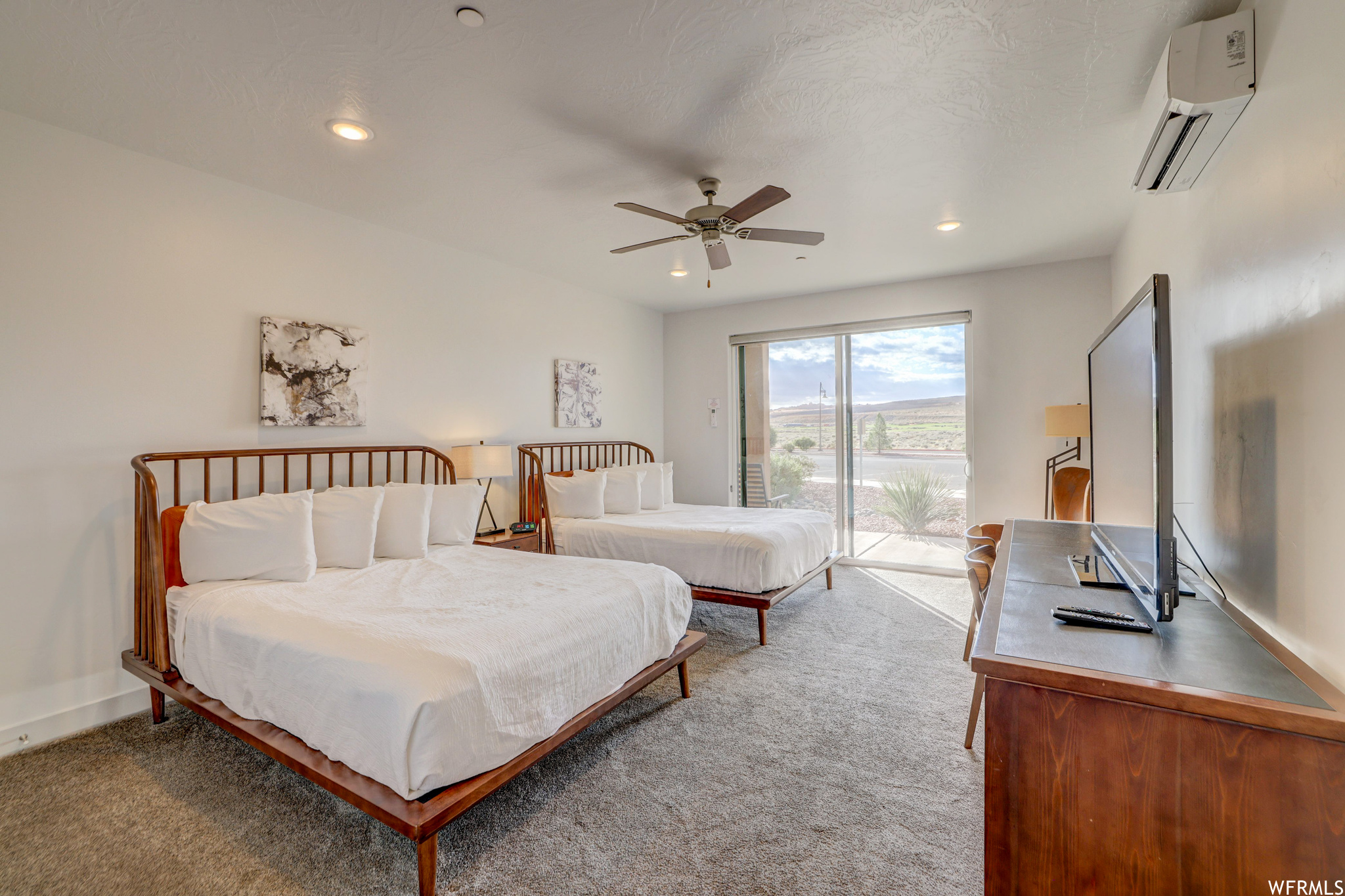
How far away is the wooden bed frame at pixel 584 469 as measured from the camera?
3506mm

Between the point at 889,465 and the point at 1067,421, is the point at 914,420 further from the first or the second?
the point at 1067,421

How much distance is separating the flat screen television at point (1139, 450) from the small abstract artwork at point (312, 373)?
3.74 m

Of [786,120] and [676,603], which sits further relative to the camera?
[676,603]

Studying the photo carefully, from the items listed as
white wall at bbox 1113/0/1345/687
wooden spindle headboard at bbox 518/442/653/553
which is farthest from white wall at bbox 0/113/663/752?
white wall at bbox 1113/0/1345/687

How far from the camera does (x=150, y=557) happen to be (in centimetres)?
245

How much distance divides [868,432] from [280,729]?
486 cm

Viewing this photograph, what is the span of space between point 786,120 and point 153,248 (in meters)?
3.02

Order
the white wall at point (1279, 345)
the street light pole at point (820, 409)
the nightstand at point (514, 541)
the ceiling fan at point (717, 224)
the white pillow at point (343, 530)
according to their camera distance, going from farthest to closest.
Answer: the street light pole at point (820, 409) < the nightstand at point (514, 541) < the white pillow at point (343, 530) < the ceiling fan at point (717, 224) < the white wall at point (1279, 345)

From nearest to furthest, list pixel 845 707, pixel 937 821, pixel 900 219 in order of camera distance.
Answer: pixel 937 821, pixel 845 707, pixel 900 219

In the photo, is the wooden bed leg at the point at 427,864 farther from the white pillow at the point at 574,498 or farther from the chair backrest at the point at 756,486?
the chair backrest at the point at 756,486

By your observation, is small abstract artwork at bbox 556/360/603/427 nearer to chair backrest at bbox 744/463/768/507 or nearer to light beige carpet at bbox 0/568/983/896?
chair backrest at bbox 744/463/768/507

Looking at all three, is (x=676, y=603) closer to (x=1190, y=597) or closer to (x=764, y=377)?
(x=1190, y=597)

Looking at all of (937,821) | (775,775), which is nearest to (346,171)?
(775,775)

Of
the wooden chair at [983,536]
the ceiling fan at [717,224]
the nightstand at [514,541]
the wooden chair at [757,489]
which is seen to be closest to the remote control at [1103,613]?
the wooden chair at [983,536]
